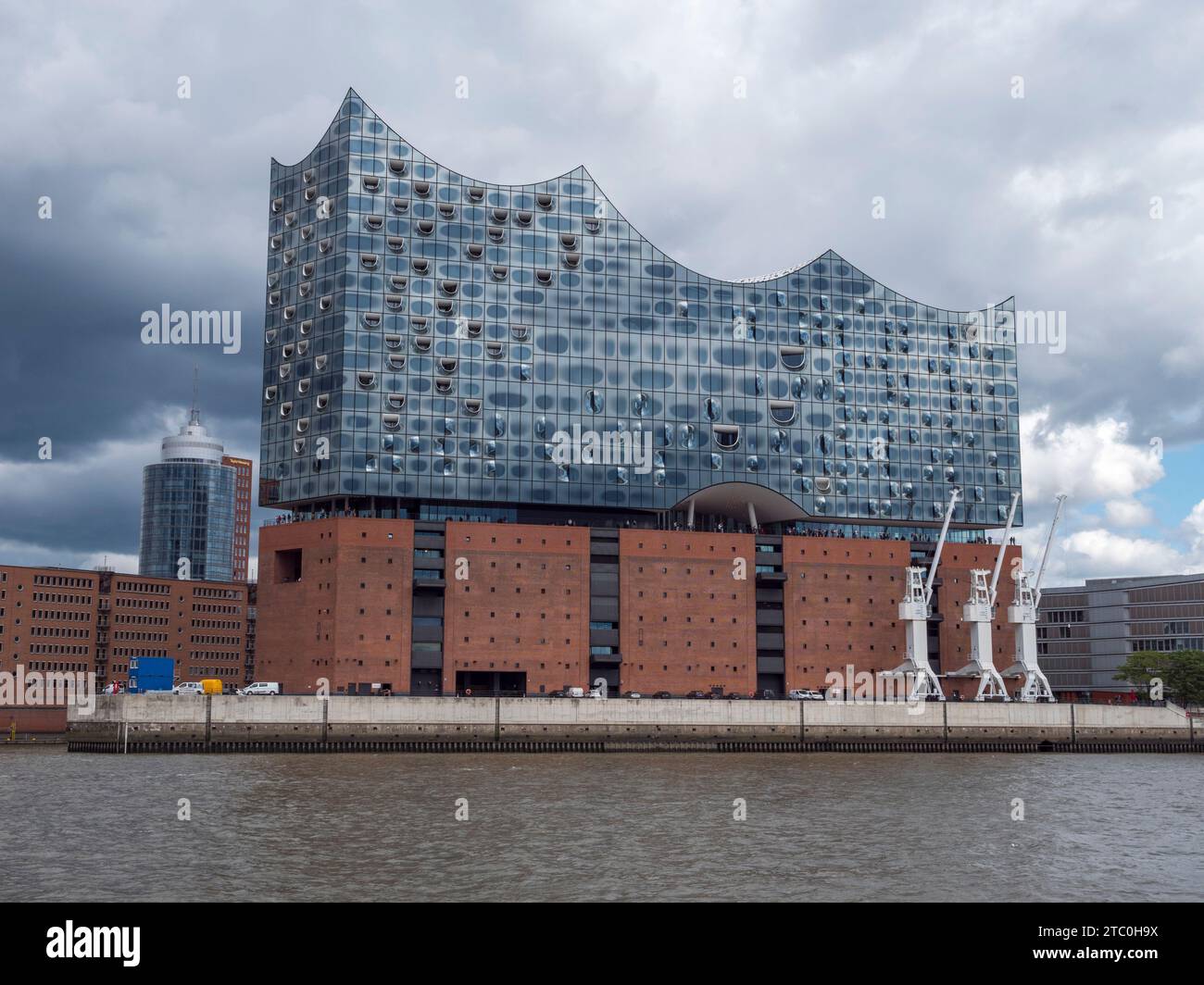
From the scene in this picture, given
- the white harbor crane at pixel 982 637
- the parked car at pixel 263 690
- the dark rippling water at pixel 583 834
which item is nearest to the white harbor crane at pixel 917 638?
the white harbor crane at pixel 982 637

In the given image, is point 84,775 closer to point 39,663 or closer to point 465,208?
point 465,208

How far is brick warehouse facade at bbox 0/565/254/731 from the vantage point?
151 m

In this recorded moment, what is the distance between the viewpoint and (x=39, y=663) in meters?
152

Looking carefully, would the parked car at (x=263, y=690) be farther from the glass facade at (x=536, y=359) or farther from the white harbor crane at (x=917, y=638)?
the white harbor crane at (x=917, y=638)

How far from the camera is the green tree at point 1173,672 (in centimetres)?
12644

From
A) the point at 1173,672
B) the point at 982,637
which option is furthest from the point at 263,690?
the point at 1173,672

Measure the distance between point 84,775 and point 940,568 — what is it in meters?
82.8

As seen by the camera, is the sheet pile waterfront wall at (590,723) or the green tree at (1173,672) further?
the green tree at (1173,672)

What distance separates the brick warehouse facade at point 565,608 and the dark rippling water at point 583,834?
95.8 ft

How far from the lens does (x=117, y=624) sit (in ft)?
536

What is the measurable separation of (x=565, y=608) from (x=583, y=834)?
63299 mm

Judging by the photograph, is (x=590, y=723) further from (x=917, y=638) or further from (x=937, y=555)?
(x=937, y=555)

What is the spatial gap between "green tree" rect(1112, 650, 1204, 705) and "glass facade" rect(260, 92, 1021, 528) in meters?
30.4
